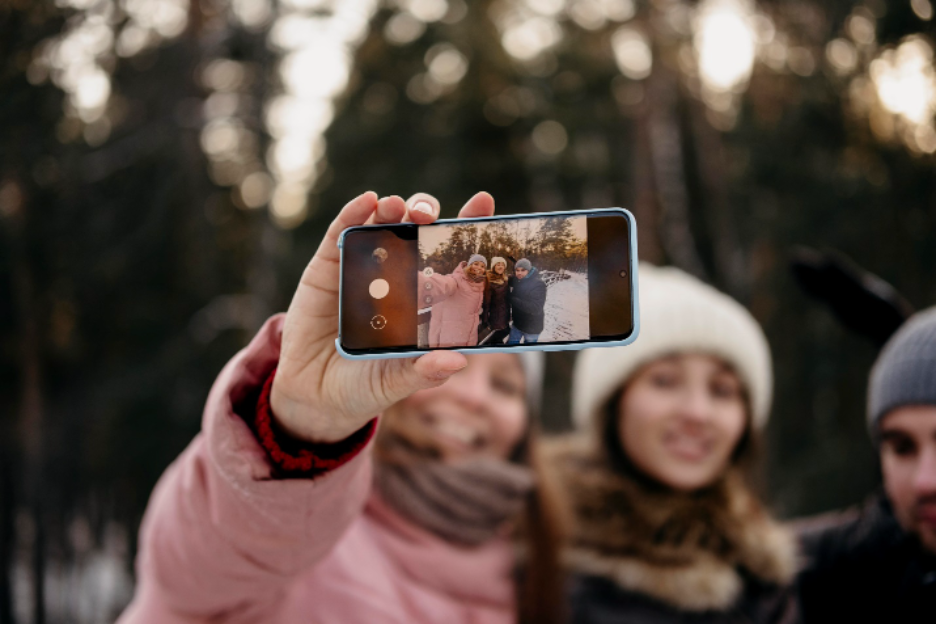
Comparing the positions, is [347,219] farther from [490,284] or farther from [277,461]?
[277,461]

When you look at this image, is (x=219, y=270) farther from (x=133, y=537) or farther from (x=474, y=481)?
(x=474, y=481)

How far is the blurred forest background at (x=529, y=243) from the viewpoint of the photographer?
1130mm

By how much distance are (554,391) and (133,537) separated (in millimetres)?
4979

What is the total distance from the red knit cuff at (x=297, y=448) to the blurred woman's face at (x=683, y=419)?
52.2 inches

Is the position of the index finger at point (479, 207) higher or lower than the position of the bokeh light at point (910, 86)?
lower

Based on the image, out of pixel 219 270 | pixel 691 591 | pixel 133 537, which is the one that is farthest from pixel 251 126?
pixel 691 591

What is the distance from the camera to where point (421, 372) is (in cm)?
104

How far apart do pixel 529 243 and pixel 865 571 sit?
208 cm

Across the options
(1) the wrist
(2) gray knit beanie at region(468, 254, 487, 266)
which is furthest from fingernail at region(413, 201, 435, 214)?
(1) the wrist

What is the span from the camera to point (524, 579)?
6.77 feet

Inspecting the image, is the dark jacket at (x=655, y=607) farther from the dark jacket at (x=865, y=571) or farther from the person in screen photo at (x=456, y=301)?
the person in screen photo at (x=456, y=301)

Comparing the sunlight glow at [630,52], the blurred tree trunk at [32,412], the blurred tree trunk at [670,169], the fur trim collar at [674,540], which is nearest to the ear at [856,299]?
the fur trim collar at [674,540]

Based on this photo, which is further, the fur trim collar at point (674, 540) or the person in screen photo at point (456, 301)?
the fur trim collar at point (674, 540)

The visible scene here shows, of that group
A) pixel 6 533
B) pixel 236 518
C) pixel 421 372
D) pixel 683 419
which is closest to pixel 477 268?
pixel 421 372
